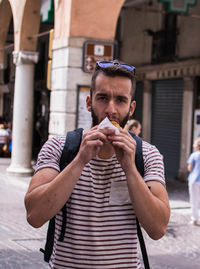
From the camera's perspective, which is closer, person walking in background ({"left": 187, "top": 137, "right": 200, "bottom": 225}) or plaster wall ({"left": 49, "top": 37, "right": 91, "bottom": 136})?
person walking in background ({"left": 187, "top": 137, "right": 200, "bottom": 225})

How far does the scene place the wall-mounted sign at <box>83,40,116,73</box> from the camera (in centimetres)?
1111

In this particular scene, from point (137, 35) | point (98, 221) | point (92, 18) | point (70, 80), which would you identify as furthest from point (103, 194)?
point (137, 35)

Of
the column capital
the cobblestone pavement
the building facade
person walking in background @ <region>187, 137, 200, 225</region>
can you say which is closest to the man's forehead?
the cobblestone pavement

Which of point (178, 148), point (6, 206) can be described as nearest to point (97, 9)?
point (6, 206)

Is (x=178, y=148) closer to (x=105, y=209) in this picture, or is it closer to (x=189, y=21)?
(x=189, y=21)

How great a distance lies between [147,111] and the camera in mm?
18406

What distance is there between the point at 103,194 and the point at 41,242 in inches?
209

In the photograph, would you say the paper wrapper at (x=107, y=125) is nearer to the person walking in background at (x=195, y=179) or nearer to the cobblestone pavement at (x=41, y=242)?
the cobblestone pavement at (x=41, y=242)

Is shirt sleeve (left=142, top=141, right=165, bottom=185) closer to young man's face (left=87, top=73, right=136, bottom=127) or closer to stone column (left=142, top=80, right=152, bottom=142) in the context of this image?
young man's face (left=87, top=73, right=136, bottom=127)

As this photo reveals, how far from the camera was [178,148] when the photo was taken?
16.7 metres

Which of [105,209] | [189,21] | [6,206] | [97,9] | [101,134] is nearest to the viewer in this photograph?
[101,134]

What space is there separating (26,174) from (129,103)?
12.4m

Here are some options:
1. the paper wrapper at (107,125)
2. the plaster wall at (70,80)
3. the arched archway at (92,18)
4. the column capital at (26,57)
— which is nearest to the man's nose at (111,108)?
the paper wrapper at (107,125)

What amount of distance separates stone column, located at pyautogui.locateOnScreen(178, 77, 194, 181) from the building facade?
0.03 m
